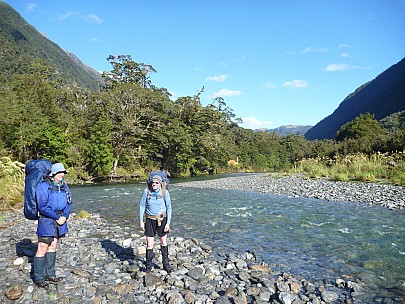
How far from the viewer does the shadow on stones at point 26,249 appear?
5.58 metres

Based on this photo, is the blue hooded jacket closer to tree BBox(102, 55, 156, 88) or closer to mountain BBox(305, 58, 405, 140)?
tree BBox(102, 55, 156, 88)

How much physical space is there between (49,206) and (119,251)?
2553 mm

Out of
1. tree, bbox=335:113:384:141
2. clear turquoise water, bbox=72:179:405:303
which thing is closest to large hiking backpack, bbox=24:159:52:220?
clear turquoise water, bbox=72:179:405:303

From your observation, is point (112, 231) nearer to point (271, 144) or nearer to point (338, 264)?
point (338, 264)

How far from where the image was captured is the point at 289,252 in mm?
6273

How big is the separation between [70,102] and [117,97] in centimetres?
637

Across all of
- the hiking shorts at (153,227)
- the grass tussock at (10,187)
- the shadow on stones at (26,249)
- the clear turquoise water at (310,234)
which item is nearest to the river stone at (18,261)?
the shadow on stones at (26,249)

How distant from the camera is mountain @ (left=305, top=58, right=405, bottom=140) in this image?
110188 millimetres

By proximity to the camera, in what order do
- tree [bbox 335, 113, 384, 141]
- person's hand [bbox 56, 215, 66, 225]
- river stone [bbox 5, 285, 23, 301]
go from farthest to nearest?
tree [bbox 335, 113, 384, 141] < person's hand [bbox 56, 215, 66, 225] < river stone [bbox 5, 285, 23, 301]

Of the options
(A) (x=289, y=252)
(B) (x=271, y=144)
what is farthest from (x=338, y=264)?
(B) (x=271, y=144)

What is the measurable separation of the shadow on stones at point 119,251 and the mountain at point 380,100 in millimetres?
104069

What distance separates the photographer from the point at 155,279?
4.64 metres

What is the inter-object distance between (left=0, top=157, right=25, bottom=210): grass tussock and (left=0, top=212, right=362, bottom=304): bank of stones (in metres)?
5.43

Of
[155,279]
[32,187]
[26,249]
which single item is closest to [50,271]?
[32,187]
